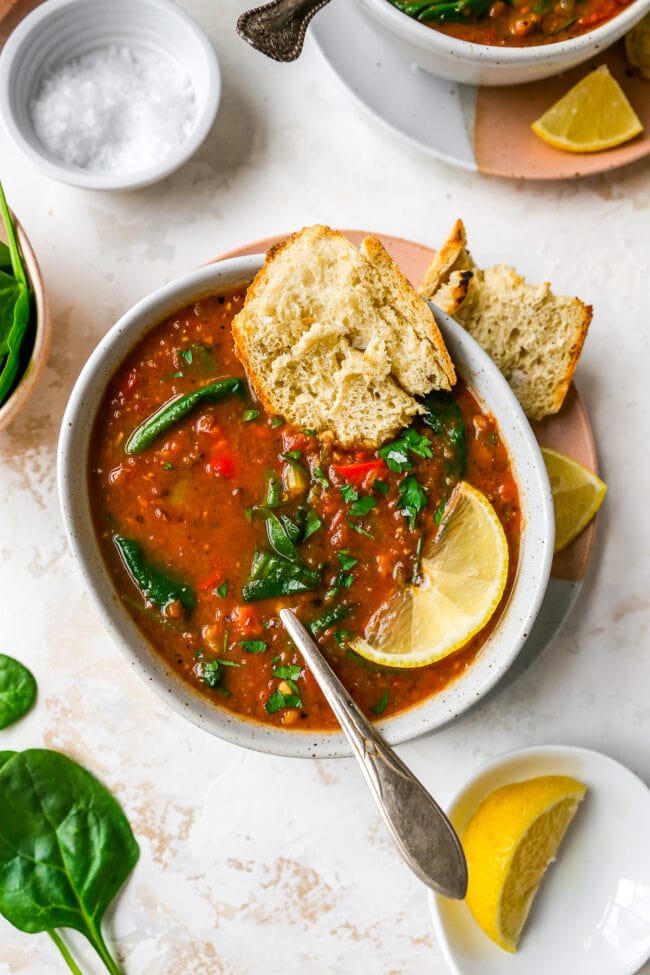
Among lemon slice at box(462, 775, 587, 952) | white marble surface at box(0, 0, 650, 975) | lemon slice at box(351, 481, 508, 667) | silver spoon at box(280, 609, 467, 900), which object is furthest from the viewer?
white marble surface at box(0, 0, 650, 975)

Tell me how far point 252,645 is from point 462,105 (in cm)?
191

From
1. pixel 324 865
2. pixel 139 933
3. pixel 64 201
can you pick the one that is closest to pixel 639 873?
pixel 324 865

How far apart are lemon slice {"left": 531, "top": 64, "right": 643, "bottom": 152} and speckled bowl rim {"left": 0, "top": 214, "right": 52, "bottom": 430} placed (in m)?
1.70

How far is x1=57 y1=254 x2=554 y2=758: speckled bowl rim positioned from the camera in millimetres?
2977

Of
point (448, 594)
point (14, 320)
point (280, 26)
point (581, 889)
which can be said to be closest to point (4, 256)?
point (14, 320)

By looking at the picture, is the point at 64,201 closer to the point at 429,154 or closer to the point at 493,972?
the point at 429,154

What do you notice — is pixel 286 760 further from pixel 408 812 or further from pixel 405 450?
pixel 405 450

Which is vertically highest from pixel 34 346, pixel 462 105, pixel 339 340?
pixel 462 105

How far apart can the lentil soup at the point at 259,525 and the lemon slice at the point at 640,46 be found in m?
1.31

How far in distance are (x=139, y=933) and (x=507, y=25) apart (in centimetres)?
320

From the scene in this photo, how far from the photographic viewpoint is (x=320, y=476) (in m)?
3.05

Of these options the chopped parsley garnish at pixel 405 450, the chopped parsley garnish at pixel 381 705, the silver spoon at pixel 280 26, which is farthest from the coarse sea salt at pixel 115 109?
the chopped parsley garnish at pixel 381 705

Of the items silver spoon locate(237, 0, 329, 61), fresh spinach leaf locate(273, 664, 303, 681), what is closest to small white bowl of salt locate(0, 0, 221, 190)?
silver spoon locate(237, 0, 329, 61)

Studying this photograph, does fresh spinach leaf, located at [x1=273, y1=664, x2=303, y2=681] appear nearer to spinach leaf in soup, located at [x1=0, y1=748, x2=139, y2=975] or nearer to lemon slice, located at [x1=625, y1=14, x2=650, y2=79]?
spinach leaf in soup, located at [x1=0, y1=748, x2=139, y2=975]
